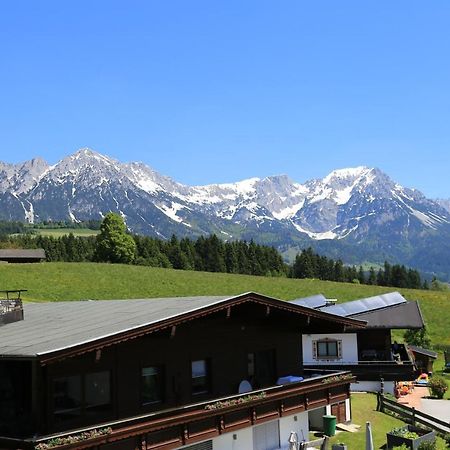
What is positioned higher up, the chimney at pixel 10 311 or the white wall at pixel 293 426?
the chimney at pixel 10 311

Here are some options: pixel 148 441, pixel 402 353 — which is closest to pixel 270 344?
pixel 148 441

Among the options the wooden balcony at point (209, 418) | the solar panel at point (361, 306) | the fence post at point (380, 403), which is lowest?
the fence post at point (380, 403)

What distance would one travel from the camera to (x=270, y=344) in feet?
94.8

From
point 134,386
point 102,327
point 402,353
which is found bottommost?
point 402,353

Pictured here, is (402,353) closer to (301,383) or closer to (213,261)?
(301,383)

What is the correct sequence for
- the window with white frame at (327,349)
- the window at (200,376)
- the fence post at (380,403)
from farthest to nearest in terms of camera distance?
the window with white frame at (327,349), the fence post at (380,403), the window at (200,376)

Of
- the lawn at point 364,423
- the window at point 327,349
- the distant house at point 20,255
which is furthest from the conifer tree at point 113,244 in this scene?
the lawn at point 364,423

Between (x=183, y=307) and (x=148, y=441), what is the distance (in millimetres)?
5036

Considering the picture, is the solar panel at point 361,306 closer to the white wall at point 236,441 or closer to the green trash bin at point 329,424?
the green trash bin at point 329,424

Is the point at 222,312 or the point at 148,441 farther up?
the point at 222,312

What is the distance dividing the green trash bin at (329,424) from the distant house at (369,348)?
1358 centimetres

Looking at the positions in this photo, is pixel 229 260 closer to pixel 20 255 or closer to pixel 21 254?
pixel 21 254

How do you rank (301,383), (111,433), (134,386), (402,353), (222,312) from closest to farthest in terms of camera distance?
(111,433) < (134,386) < (222,312) < (301,383) < (402,353)

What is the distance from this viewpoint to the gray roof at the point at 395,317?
4547 cm
